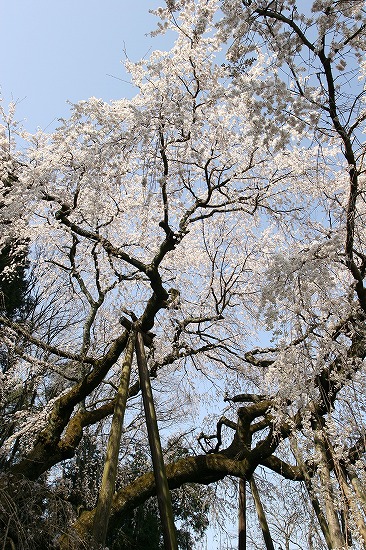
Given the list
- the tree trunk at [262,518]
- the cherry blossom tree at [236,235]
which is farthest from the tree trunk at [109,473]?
the tree trunk at [262,518]

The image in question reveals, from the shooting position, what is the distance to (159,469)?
11.2ft

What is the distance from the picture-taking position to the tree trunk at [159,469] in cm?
310

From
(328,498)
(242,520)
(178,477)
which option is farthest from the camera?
(242,520)

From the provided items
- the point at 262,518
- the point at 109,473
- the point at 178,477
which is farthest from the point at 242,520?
the point at 109,473

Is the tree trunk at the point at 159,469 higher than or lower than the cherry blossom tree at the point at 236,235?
lower

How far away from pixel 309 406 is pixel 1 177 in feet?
14.7

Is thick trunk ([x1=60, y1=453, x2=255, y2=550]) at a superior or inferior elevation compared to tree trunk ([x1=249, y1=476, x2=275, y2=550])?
inferior

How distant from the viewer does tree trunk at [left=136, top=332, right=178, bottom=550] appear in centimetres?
310

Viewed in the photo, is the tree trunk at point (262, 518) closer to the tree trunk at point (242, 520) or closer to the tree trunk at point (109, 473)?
the tree trunk at point (242, 520)

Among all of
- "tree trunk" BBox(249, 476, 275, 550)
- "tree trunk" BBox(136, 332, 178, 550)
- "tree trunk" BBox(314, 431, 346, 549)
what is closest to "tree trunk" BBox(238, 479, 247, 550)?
"tree trunk" BBox(249, 476, 275, 550)

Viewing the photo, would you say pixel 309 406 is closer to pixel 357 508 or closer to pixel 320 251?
pixel 357 508

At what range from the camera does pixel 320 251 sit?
3709mm

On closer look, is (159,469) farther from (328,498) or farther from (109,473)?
(328,498)

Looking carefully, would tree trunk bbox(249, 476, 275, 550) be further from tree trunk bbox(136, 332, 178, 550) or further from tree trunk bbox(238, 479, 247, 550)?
tree trunk bbox(136, 332, 178, 550)
